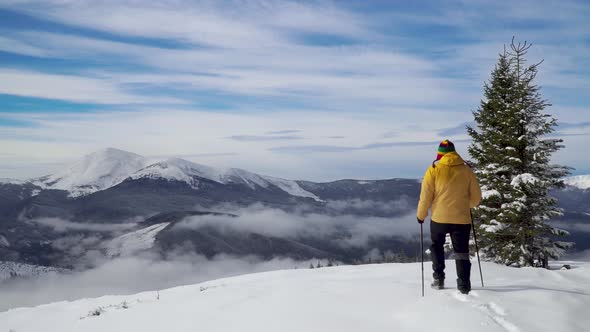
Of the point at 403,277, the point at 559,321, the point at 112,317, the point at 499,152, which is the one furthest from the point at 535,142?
the point at 112,317

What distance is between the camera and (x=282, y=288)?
31.5ft

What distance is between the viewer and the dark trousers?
26.0 ft

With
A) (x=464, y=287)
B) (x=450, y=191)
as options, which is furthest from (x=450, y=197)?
(x=464, y=287)

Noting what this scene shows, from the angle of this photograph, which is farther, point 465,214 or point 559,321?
point 465,214

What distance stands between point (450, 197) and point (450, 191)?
113 millimetres

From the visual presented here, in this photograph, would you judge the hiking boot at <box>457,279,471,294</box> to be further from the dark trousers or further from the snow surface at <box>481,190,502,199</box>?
the snow surface at <box>481,190,502,199</box>

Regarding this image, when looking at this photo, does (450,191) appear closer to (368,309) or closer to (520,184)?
(368,309)

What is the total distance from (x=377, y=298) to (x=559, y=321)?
282 cm

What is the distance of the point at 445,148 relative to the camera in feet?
27.0

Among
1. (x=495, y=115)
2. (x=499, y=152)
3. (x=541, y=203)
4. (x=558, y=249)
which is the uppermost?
(x=495, y=115)

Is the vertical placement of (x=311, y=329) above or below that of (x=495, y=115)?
below

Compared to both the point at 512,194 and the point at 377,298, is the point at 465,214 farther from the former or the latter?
the point at 512,194

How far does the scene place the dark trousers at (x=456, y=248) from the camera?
312 inches

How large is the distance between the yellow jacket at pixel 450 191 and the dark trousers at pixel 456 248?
0.44 feet
